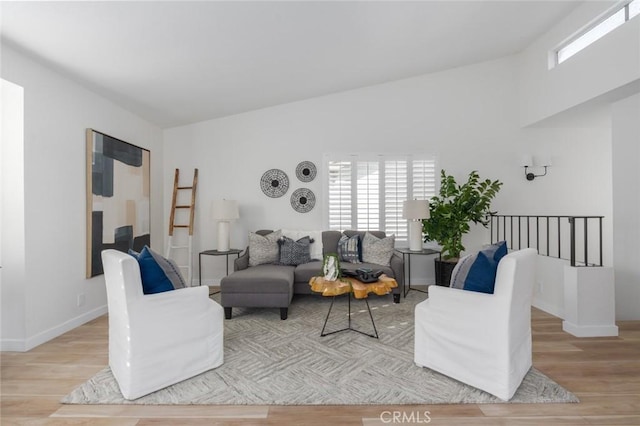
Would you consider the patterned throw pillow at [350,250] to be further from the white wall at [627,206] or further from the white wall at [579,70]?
the white wall at [579,70]

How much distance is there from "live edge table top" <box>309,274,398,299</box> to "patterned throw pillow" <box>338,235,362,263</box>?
1.35 metres

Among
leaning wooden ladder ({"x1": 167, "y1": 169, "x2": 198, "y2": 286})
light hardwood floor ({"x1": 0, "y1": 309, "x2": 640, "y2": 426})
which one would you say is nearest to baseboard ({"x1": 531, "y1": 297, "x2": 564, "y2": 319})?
light hardwood floor ({"x1": 0, "y1": 309, "x2": 640, "y2": 426})

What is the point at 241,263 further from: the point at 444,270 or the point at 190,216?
the point at 444,270

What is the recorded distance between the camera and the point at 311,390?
7.12ft

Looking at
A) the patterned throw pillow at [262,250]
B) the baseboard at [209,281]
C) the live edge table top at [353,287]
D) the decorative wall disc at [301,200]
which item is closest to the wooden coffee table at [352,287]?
the live edge table top at [353,287]

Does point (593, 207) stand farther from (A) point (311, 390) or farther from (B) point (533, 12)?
(A) point (311, 390)

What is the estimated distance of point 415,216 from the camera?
4.52 metres

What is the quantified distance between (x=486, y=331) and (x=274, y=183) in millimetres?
3779

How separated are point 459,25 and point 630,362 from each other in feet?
12.0

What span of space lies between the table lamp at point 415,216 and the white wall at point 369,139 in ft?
1.98

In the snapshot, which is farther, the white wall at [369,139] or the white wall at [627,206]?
the white wall at [369,139]

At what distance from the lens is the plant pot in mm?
4503

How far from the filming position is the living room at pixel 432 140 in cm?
Result: 351

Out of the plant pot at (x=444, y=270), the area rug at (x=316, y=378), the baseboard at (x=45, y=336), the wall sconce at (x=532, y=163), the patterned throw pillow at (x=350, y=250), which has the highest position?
the wall sconce at (x=532, y=163)
